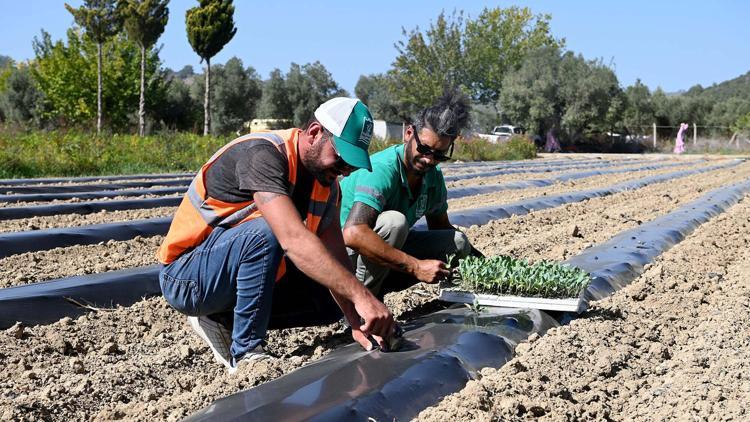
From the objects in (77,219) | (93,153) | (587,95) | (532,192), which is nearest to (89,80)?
(93,153)

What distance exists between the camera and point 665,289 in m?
4.46

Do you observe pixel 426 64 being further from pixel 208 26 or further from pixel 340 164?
pixel 340 164

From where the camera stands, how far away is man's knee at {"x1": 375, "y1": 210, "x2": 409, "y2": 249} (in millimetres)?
3436

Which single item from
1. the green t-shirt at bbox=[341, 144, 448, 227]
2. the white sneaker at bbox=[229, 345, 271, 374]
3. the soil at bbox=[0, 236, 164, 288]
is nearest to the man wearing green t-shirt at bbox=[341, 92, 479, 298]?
the green t-shirt at bbox=[341, 144, 448, 227]

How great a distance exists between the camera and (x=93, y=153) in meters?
12.5

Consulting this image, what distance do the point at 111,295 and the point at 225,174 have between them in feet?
5.40

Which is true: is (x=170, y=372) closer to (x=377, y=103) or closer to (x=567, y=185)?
(x=567, y=185)

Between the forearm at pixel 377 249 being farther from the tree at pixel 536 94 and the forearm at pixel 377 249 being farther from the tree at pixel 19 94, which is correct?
the tree at pixel 19 94

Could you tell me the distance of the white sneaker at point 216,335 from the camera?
9.94 ft

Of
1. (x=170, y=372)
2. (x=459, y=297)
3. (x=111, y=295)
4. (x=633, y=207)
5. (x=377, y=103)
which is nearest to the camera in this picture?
(x=170, y=372)

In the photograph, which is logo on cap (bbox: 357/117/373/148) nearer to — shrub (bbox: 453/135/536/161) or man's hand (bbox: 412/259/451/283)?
man's hand (bbox: 412/259/451/283)

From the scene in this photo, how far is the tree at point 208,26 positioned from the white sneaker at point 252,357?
19500mm

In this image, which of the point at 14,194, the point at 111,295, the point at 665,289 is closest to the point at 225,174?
the point at 111,295

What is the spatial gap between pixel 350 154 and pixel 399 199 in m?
1.08
